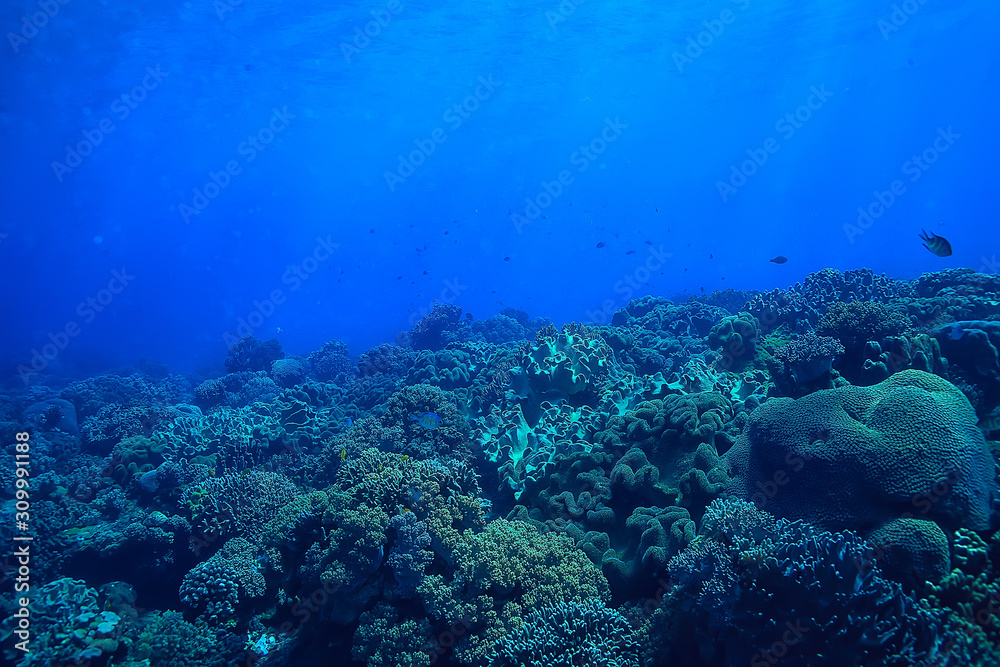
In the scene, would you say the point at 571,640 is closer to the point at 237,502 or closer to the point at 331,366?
the point at 237,502

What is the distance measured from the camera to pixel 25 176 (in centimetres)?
7056

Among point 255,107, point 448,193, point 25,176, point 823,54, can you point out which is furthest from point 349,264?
point 823,54

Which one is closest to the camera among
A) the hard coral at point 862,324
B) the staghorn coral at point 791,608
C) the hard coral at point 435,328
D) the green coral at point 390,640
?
the staghorn coral at point 791,608

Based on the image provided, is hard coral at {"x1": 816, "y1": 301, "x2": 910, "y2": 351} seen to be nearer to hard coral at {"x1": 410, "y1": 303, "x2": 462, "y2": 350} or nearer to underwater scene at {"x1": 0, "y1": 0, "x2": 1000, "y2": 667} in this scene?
underwater scene at {"x1": 0, "y1": 0, "x2": 1000, "y2": 667}

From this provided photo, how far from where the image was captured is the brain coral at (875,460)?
402cm

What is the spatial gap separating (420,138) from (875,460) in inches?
3617

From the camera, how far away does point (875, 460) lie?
4332mm

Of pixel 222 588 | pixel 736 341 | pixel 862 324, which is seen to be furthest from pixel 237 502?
pixel 862 324

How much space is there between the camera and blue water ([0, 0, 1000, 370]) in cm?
4031

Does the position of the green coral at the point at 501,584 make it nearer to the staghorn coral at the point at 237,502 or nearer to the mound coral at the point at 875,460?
the mound coral at the point at 875,460

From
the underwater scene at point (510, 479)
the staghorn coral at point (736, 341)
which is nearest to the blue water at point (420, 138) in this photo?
the underwater scene at point (510, 479)

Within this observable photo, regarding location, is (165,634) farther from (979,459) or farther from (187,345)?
(187,345)

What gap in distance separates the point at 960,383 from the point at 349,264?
203 metres

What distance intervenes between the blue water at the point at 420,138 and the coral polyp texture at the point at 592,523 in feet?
103
